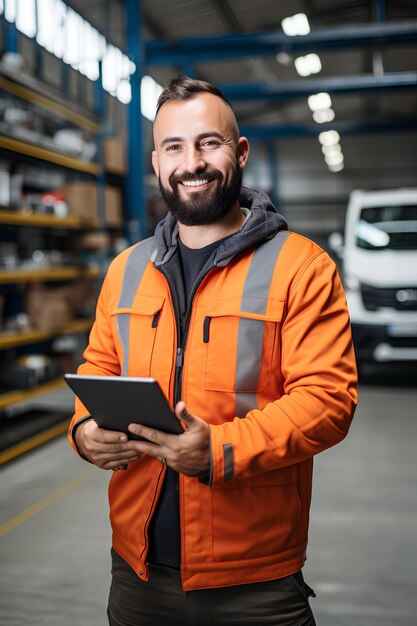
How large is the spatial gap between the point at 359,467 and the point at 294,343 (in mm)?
3552

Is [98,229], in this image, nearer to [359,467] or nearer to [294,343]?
[359,467]

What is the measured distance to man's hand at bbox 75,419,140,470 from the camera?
140 centimetres

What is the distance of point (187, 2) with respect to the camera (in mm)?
9625

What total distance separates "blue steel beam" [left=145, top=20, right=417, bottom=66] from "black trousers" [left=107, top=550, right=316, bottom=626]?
705cm

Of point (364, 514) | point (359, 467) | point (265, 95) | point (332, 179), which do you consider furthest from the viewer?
point (332, 179)

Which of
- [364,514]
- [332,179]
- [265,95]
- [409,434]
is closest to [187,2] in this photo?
[265,95]

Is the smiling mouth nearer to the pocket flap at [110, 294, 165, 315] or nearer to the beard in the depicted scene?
the beard

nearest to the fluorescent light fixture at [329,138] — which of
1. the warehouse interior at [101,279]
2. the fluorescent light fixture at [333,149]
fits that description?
the fluorescent light fixture at [333,149]

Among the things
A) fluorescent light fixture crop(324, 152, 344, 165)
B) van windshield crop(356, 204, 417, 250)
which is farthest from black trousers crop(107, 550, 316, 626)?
fluorescent light fixture crop(324, 152, 344, 165)

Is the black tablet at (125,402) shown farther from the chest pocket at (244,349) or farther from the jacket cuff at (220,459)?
the chest pocket at (244,349)

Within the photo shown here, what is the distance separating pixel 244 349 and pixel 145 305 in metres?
0.26

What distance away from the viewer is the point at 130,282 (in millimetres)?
1631

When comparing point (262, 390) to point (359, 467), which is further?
point (359, 467)

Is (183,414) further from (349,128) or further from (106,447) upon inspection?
(349,128)
